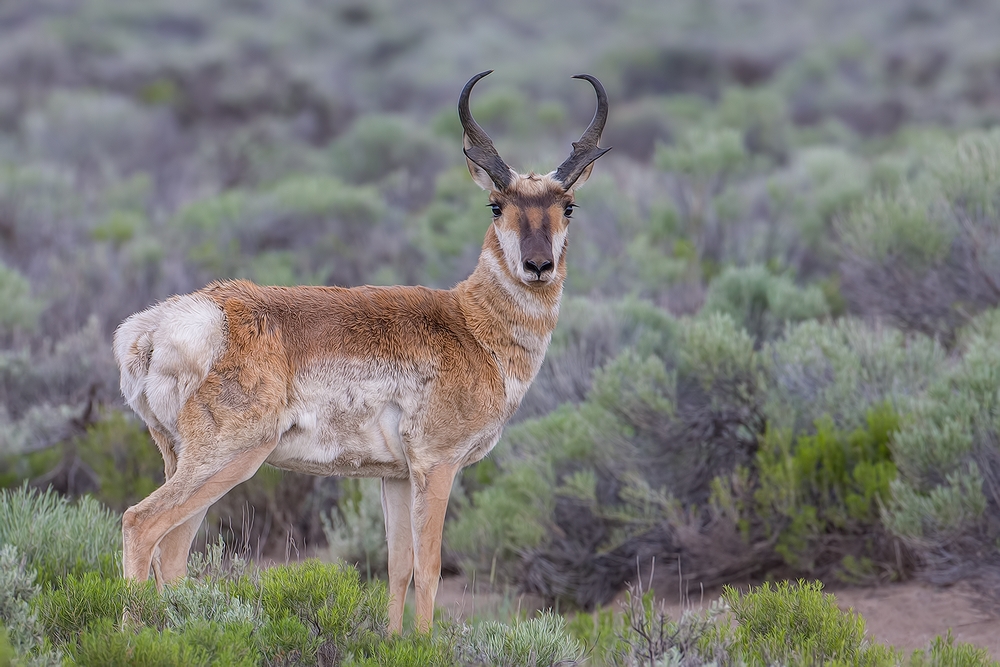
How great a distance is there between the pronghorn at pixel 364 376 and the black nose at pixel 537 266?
0.04ft

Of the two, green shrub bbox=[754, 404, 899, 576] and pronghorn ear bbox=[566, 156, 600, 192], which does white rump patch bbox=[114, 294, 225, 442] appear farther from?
green shrub bbox=[754, 404, 899, 576]

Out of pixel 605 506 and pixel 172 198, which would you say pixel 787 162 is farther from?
pixel 605 506

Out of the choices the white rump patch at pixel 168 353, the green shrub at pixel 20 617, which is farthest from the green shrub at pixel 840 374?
the green shrub at pixel 20 617

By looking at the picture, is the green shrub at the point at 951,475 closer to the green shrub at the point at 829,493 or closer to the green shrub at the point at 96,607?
the green shrub at the point at 829,493

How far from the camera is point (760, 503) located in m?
7.21

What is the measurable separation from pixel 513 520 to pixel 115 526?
8.82 ft

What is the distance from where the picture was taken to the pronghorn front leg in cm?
515

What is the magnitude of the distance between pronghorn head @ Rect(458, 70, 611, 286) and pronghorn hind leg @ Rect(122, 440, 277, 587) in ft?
5.34

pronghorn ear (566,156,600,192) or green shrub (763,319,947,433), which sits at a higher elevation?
pronghorn ear (566,156,600,192)

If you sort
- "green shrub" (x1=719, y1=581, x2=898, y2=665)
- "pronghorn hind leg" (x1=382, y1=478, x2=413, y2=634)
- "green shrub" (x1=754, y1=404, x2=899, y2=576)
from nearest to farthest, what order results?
"green shrub" (x1=719, y1=581, x2=898, y2=665)
"pronghorn hind leg" (x1=382, y1=478, x2=413, y2=634)
"green shrub" (x1=754, y1=404, x2=899, y2=576)

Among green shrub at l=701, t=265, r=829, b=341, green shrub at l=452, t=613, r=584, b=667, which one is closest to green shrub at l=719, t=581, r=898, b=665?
green shrub at l=452, t=613, r=584, b=667

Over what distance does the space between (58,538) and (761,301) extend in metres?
6.86

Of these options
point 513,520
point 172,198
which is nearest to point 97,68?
point 172,198

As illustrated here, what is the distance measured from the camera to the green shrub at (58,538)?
5402mm
